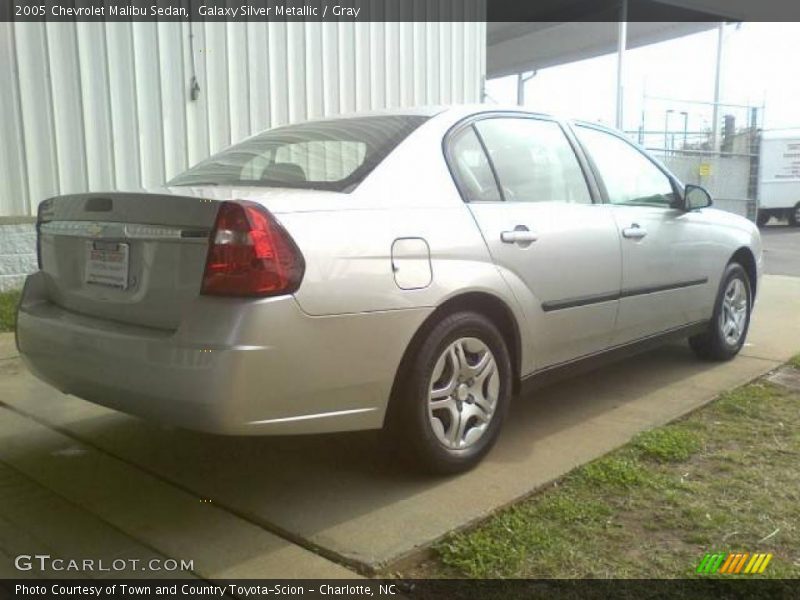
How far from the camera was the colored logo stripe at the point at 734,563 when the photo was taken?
2525 millimetres

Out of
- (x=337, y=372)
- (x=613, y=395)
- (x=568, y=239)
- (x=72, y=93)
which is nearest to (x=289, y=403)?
(x=337, y=372)

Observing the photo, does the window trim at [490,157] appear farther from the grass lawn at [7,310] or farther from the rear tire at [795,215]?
the rear tire at [795,215]

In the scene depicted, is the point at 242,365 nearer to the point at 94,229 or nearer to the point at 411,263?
the point at 411,263

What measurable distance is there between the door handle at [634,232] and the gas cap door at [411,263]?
155 centimetres

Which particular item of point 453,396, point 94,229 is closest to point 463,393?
point 453,396

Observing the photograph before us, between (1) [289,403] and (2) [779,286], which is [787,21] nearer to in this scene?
(2) [779,286]

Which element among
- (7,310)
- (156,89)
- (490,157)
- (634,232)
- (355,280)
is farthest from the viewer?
(156,89)

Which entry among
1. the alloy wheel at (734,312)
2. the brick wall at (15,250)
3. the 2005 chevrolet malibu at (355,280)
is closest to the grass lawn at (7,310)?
the brick wall at (15,250)

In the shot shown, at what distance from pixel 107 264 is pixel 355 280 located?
3.24ft

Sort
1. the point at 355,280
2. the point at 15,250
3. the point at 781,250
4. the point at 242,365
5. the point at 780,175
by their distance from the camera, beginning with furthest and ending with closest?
the point at 780,175
the point at 781,250
the point at 15,250
the point at 355,280
the point at 242,365

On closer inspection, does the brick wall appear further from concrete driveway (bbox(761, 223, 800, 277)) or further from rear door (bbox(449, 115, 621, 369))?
concrete driveway (bbox(761, 223, 800, 277))

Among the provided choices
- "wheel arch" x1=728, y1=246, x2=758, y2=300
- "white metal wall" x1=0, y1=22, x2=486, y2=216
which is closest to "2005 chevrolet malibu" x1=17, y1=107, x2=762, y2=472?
"wheel arch" x1=728, y1=246, x2=758, y2=300

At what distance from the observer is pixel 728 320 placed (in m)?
5.27

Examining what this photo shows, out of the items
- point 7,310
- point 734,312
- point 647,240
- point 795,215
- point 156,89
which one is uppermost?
point 156,89
